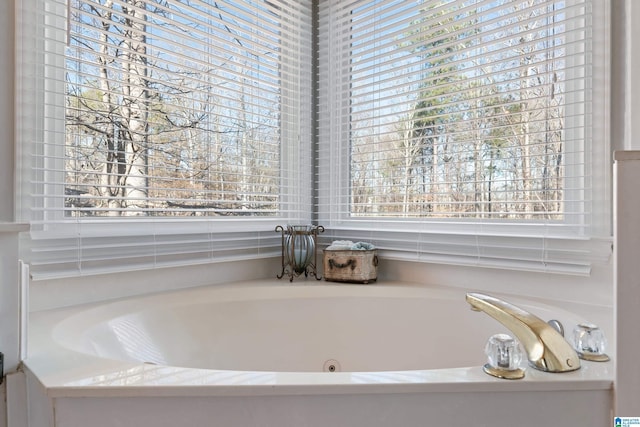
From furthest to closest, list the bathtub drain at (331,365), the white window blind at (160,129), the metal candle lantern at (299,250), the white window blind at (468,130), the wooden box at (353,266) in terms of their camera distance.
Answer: the metal candle lantern at (299,250) → the wooden box at (353,266) → the bathtub drain at (331,365) → the white window blind at (468,130) → the white window blind at (160,129)

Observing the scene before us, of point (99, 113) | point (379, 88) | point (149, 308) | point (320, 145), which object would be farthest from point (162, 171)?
point (379, 88)

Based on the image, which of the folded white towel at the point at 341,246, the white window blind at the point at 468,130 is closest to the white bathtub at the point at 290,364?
the folded white towel at the point at 341,246

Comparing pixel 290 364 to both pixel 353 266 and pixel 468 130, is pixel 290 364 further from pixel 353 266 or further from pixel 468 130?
pixel 468 130

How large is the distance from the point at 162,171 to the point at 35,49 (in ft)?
1.81

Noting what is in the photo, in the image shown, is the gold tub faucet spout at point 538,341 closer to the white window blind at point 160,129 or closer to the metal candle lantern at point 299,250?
the metal candle lantern at point 299,250

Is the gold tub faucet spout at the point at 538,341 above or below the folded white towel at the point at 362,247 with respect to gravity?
below

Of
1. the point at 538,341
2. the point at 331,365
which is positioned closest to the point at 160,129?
the point at 331,365

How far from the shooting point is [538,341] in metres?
0.88

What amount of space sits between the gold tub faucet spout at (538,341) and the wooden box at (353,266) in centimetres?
85

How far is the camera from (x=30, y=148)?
127 cm

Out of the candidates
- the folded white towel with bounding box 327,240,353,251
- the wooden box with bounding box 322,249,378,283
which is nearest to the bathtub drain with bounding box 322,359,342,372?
the wooden box with bounding box 322,249,378,283

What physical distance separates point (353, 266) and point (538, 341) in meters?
0.99

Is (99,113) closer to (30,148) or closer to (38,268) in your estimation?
(30,148)

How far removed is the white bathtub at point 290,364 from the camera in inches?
30.3
